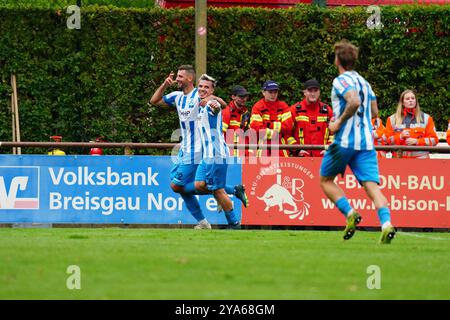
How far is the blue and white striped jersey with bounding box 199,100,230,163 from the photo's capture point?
15.9 meters

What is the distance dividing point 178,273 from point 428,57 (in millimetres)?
11836

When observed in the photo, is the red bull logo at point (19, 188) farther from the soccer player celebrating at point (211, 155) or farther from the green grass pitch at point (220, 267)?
the green grass pitch at point (220, 267)

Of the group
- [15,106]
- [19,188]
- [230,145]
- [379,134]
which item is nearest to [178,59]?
[15,106]

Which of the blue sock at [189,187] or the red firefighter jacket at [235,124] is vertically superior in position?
the red firefighter jacket at [235,124]

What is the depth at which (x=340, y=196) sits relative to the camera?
12.6 metres

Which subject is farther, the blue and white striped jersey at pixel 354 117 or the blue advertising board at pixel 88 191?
the blue advertising board at pixel 88 191

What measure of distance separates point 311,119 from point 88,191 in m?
3.63

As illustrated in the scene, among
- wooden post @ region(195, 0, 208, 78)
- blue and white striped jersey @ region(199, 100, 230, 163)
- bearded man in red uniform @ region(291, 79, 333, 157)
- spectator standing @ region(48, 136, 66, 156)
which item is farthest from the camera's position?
wooden post @ region(195, 0, 208, 78)

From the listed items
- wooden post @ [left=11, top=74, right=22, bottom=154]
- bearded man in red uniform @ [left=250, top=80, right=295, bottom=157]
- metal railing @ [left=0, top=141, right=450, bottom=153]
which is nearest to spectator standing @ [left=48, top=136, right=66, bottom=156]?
metal railing @ [left=0, top=141, right=450, bottom=153]

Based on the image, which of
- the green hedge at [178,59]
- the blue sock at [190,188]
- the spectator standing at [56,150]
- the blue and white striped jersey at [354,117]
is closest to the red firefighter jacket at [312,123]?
the green hedge at [178,59]

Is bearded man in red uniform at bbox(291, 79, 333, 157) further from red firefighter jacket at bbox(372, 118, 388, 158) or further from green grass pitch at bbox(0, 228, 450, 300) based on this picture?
green grass pitch at bbox(0, 228, 450, 300)

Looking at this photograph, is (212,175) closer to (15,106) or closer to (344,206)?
(344,206)

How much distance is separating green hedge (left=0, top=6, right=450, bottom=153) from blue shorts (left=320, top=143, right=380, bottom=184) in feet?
25.7

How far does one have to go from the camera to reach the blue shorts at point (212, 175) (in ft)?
51.8
